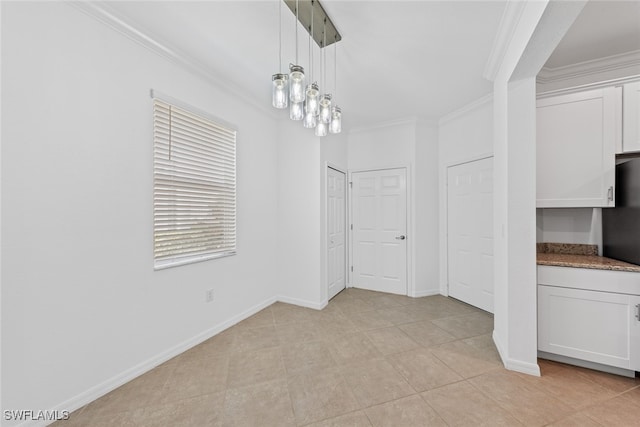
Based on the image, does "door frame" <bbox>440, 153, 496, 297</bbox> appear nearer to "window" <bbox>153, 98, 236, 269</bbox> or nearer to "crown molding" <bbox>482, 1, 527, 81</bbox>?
"crown molding" <bbox>482, 1, 527, 81</bbox>

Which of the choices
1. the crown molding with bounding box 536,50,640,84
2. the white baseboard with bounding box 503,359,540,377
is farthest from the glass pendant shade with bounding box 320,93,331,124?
the white baseboard with bounding box 503,359,540,377

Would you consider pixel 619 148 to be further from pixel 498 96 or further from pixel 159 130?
pixel 159 130

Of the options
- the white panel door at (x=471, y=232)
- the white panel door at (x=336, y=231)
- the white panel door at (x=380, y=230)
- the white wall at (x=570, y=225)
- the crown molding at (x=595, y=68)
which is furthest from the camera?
Result: the white panel door at (x=380, y=230)

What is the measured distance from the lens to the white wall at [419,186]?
3.79 m

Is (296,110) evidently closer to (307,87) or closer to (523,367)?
(307,87)

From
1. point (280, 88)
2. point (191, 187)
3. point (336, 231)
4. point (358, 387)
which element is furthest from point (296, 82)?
point (336, 231)

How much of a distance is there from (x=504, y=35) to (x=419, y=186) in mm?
2148

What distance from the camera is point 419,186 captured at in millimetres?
3828

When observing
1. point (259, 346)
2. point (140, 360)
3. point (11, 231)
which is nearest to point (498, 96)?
point (259, 346)

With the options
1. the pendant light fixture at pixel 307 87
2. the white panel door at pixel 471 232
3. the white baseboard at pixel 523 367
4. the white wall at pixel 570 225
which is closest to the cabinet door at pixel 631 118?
the white wall at pixel 570 225

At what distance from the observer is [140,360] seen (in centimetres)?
200

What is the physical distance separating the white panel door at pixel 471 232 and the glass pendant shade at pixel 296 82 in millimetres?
2610

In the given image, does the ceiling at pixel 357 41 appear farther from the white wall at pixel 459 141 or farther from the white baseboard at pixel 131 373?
the white baseboard at pixel 131 373

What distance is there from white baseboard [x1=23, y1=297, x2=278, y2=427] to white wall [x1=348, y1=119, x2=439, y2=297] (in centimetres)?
261
